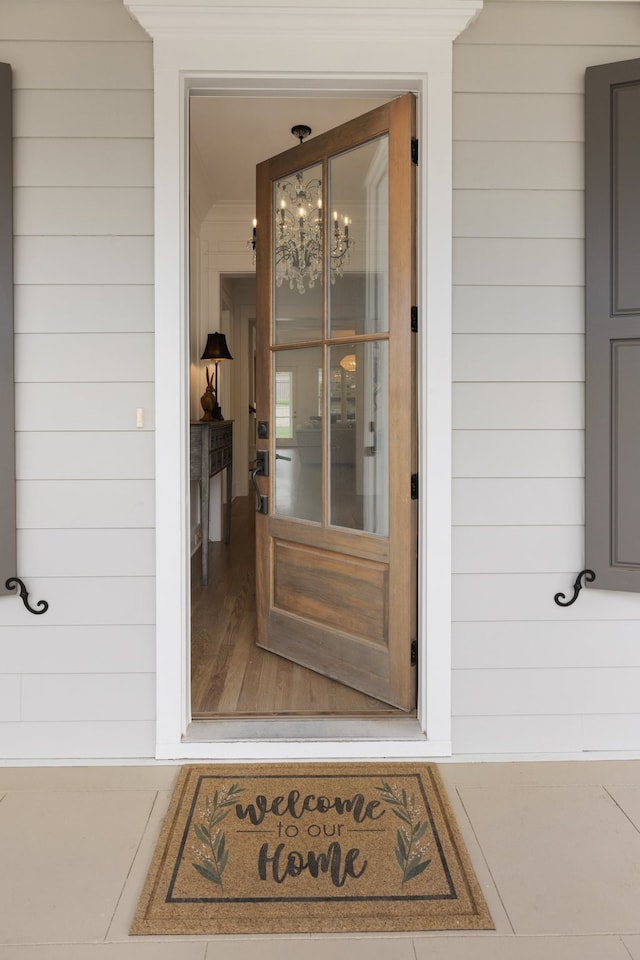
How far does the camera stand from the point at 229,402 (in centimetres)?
695

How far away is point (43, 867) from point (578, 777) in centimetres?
176

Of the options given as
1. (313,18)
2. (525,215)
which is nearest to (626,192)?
(525,215)

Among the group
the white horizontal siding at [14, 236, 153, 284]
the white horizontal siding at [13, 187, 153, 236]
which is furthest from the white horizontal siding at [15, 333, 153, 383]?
the white horizontal siding at [13, 187, 153, 236]

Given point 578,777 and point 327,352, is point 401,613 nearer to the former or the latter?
point 578,777

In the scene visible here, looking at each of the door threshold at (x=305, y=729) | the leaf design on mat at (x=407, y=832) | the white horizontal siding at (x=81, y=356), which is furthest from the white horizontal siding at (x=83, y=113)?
the leaf design on mat at (x=407, y=832)

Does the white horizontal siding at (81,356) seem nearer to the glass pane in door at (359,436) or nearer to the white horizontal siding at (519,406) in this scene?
the glass pane in door at (359,436)

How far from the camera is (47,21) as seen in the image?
2225mm

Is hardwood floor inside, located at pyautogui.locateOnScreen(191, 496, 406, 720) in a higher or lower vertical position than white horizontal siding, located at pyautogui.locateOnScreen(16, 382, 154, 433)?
lower

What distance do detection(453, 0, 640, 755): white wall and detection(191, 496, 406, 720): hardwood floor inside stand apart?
0.51 m

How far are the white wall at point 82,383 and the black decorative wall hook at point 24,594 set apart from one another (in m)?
0.03

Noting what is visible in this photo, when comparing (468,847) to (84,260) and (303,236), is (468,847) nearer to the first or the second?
(84,260)

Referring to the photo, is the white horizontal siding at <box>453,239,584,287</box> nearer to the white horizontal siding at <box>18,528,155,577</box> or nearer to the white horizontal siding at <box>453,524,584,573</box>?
the white horizontal siding at <box>453,524,584,573</box>

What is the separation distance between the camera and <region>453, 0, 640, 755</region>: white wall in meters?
2.28

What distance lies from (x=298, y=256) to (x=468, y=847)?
236 cm
